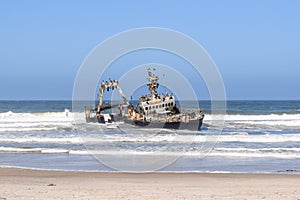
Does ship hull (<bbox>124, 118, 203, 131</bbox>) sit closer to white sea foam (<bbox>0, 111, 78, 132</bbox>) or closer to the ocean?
the ocean

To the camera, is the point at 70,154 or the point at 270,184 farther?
the point at 70,154

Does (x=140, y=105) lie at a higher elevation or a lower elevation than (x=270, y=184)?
higher

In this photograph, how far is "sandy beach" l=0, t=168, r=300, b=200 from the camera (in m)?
13.5

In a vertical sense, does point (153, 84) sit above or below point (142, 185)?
above

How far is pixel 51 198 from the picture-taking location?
12.9 m

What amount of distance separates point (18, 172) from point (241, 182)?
7180 mm

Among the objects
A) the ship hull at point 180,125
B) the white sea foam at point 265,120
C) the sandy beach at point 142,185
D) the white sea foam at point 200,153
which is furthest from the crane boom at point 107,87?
the sandy beach at point 142,185

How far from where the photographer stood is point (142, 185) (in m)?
15.9

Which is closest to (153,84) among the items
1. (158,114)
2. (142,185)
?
(158,114)

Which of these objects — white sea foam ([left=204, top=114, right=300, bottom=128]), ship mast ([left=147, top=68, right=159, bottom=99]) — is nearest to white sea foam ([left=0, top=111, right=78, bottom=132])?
ship mast ([left=147, top=68, right=159, bottom=99])

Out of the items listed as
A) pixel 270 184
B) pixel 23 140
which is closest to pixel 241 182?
pixel 270 184

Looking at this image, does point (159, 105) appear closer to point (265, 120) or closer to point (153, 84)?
point (153, 84)

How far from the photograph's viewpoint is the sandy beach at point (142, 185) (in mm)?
13539

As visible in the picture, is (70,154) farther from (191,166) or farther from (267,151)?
(267,151)
